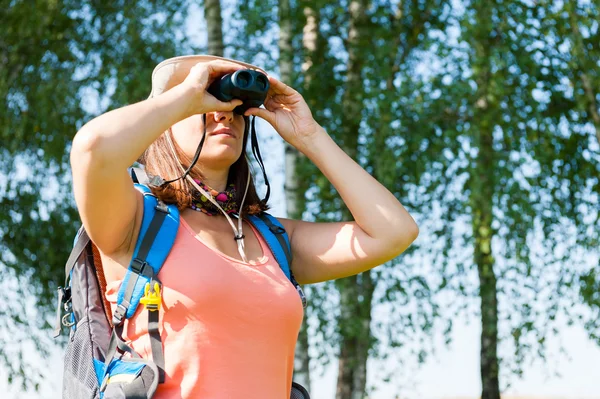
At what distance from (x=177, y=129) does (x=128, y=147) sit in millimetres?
364

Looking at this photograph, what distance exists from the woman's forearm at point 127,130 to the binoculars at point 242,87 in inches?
6.3

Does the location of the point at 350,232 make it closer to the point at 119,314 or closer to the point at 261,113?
the point at 261,113

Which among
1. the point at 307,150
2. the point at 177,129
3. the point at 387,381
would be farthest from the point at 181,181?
the point at 387,381

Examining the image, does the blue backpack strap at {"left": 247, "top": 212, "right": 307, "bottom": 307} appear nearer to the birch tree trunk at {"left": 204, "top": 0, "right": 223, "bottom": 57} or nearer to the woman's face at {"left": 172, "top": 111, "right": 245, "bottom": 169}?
the woman's face at {"left": 172, "top": 111, "right": 245, "bottom": 169}

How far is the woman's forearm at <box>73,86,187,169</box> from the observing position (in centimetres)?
179

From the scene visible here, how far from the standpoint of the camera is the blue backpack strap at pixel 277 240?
214 centimetres

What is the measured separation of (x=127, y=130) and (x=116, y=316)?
41 centimetres

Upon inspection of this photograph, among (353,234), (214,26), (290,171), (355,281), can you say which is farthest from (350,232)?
(214,26)

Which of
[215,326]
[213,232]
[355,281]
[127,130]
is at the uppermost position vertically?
[355,281]

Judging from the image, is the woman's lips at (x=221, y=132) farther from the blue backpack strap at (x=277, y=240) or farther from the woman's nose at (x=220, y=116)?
the blue backpack strap at (x=277, y=240)

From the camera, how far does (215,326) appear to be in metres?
1.88

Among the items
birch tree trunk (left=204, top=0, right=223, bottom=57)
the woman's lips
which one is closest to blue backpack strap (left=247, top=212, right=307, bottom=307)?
the woman's lips

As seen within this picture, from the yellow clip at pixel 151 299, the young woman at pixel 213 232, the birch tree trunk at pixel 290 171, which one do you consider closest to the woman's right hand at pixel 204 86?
the young woman at pixel 213 232

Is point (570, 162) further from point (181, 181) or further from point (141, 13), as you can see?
point (181, 181)
